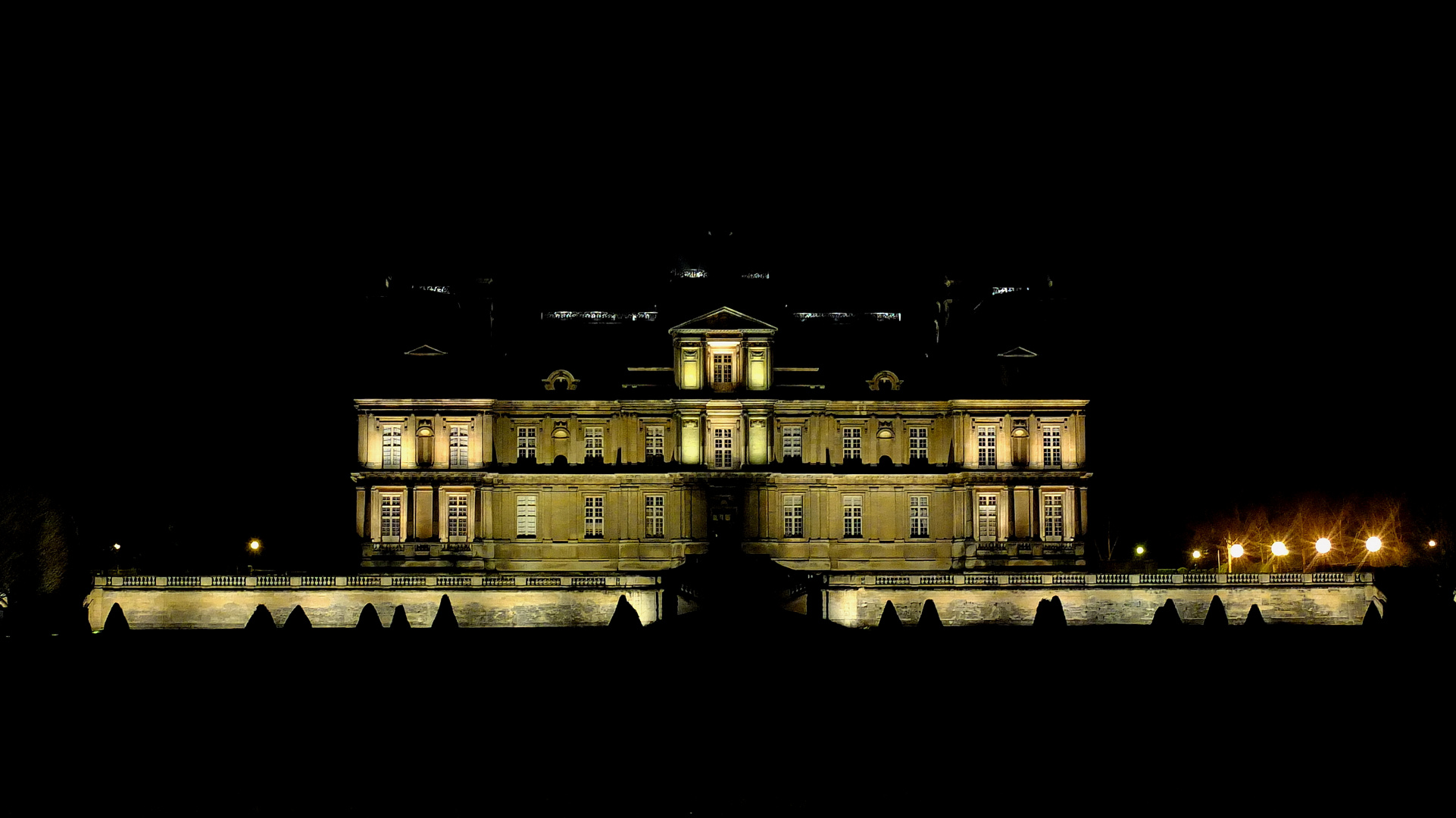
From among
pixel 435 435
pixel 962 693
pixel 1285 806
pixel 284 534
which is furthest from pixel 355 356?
pixel 1285 806

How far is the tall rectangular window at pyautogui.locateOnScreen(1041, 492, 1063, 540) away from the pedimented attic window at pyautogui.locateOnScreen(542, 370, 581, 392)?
15.6m

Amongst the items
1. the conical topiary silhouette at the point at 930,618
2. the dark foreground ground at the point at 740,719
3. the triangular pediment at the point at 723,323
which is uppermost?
the triangular pediment at the point at 723,323

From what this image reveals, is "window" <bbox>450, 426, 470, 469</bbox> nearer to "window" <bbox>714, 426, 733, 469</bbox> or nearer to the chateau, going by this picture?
the chateau

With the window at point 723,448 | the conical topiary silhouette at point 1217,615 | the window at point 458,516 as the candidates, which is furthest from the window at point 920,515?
the conical topiary silhouette at point 1217,615

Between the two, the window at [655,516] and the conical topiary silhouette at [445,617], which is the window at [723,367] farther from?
the conical topiary silhouette at [445,617]

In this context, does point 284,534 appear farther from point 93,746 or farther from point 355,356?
point 93,746

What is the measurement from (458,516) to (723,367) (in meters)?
9.70

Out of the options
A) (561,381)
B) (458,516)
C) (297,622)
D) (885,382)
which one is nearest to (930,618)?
(297,622)

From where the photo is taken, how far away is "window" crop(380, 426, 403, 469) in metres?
49.8

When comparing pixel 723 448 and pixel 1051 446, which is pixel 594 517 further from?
pixel 1051 446

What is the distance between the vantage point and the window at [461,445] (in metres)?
49.8

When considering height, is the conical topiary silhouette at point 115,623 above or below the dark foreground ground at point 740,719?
above

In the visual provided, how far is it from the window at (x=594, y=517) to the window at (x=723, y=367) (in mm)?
5425

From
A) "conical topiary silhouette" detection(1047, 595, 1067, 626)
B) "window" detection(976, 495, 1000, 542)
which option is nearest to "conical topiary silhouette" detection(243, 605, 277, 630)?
"conical topiary silhouette" detection(1047, 595, 1067, 626)
